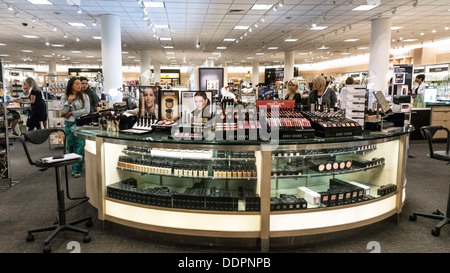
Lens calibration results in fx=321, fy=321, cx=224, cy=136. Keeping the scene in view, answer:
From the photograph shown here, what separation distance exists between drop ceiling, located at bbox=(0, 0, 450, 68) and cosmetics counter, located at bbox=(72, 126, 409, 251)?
5.59m

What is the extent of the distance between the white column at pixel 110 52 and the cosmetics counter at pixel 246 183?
235 inches

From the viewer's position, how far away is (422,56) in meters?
14.9

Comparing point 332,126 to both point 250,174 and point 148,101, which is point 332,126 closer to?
point 250,174

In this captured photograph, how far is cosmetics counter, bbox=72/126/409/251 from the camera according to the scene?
9.88 feet


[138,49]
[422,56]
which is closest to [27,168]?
[138,49]

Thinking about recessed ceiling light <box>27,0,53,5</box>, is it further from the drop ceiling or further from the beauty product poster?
the beauty product poster

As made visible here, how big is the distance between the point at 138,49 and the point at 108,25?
356 inches

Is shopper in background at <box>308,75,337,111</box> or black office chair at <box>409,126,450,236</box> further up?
shopper in background at <box>308,75,337,111</box>

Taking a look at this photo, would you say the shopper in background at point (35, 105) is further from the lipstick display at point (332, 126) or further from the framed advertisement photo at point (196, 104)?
the lipstick display at point (332, 126)

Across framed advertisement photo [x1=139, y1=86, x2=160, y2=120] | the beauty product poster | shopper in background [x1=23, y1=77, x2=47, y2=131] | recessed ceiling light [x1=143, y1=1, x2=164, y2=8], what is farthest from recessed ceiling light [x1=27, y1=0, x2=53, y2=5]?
the beauty product poster

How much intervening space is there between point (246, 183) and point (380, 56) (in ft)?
27.7

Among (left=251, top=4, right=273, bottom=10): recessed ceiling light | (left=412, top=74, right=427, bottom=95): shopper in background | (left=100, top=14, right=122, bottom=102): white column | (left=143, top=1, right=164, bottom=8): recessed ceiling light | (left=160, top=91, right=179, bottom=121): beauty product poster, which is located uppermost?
(left=251, top=4, right=273, bottom=10): recessed ceiling light

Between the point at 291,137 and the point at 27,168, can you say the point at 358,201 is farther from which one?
the point at 27,168

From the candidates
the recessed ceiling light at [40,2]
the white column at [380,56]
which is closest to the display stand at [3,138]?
the recessed ceiling light at [40,2]
